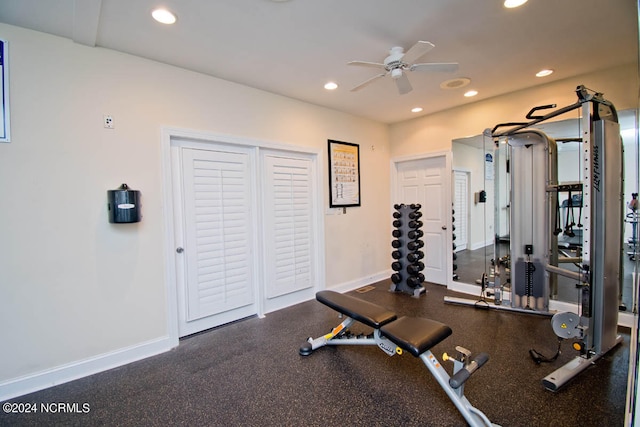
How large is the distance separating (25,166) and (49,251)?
64cm

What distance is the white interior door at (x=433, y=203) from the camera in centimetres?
432

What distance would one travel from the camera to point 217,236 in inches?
119

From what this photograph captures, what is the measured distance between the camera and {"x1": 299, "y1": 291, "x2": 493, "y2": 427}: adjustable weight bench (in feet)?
5.34

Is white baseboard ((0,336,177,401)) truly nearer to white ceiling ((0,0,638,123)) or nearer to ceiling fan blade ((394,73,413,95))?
white ceiling ((0,0,638,123))

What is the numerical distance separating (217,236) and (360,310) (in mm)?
1690

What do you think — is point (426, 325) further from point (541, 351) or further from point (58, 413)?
point (58, 413)

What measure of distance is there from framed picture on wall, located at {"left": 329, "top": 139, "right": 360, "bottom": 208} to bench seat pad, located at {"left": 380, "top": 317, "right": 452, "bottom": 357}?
2.28 m

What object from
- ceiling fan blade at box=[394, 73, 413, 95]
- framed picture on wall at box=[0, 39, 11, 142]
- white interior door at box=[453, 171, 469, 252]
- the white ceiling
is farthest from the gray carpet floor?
the white ceiling

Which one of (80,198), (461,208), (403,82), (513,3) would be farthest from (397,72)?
(80,198)

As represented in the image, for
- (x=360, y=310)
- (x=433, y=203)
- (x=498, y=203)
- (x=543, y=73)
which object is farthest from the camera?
(x=433, y=203)

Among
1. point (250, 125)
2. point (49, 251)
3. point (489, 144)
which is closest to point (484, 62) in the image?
point (489, 144)

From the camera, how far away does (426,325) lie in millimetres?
1941

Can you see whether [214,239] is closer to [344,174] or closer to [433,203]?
[344,174]

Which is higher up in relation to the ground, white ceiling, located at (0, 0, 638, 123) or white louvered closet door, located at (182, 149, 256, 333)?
white ceiling, located at (0, 0, 638, 123)
